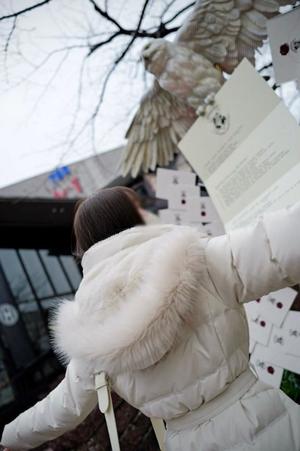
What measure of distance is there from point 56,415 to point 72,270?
1.59 meters

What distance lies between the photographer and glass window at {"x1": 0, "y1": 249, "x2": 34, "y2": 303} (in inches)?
92.1

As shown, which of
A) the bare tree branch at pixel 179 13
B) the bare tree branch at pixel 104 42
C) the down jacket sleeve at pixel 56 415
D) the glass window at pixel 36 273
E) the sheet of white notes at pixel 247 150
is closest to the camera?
the down jacket sleeve at pixel 56 415

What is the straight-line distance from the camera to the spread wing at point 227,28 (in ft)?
4.91

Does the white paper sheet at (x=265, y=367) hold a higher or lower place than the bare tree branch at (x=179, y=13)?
lower

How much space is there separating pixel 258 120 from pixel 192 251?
2.84ft

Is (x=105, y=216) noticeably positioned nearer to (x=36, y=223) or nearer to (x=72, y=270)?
(x=36, y=223)

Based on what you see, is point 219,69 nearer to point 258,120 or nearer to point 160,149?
point 258,120

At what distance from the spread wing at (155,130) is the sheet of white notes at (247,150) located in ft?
0.74

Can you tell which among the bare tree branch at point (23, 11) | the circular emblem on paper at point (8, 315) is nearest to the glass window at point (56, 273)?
the circular emblem on paper at point (8, 315)

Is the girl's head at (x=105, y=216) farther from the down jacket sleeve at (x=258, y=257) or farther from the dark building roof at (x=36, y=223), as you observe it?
the dark building roof at (x=36, y=223)

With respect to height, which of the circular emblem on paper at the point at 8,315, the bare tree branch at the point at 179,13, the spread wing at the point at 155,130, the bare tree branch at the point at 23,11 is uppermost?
the bare tree branch at the point at 23,11

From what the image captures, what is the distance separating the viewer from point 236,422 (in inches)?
33.4

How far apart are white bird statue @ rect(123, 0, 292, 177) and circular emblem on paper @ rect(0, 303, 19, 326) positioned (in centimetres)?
143

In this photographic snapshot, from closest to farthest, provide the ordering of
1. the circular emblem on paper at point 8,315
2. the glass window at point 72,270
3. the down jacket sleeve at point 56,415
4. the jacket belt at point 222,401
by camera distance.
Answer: the jacket belt at point 222,401
the down jacket sleeve at point 56,415
the circular emblem on paper at point 8,315
the glass window at point 72,270
